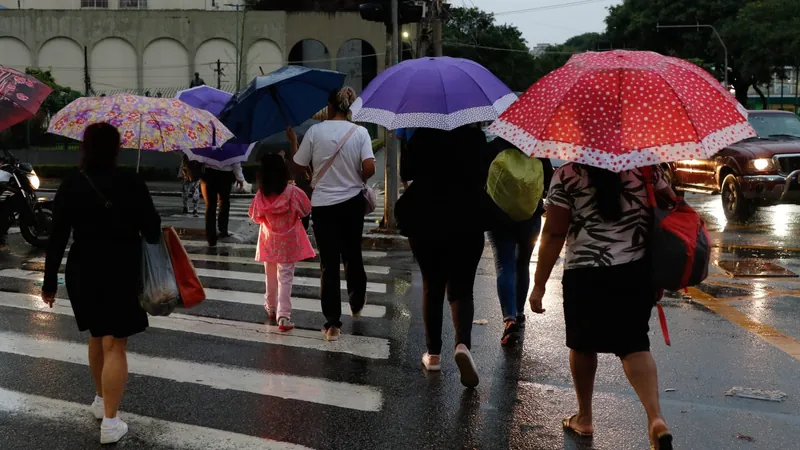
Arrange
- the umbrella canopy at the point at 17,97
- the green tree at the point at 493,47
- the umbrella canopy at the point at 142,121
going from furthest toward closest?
the green tree at the point at 493,47 → the umbrella canopy at the point at 17,97 → the umbrella canopy at the point at 142,121

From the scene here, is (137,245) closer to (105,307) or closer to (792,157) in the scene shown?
(105,307)

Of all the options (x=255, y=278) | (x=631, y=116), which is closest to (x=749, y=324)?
(x=631, y=116)

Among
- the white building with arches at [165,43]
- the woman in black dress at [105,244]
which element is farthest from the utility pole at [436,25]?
the white building with arches at [165,43]

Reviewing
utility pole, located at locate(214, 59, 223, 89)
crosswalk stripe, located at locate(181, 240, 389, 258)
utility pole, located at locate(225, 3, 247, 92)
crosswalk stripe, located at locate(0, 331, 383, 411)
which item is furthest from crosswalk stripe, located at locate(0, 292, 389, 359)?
utility pole, located at locate(214, 59, 223, 89)

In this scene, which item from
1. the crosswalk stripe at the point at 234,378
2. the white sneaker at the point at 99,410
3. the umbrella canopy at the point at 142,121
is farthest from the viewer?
the umbrella canopy at the point at 142,121

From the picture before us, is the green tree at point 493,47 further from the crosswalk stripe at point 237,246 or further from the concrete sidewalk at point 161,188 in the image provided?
the crosswalk stripe at point 237,246

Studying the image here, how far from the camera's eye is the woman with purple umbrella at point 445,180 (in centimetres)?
555

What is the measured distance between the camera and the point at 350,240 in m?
6.79

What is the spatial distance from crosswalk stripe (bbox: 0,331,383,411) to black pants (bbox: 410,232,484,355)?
0.67m

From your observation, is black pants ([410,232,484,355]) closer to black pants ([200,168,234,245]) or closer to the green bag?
the green bag

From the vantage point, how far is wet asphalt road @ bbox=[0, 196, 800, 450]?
15.6ft

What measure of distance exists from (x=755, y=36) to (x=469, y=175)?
147ft

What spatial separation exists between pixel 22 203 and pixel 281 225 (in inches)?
255

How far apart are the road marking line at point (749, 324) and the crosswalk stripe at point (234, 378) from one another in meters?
3.17
